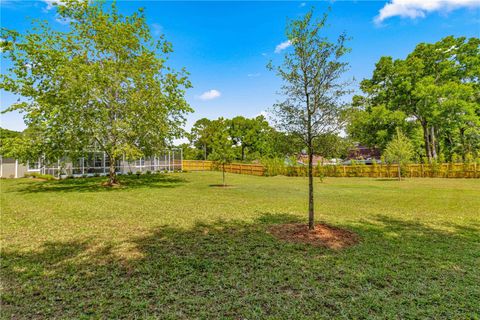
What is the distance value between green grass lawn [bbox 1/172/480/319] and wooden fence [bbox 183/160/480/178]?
1172 cm

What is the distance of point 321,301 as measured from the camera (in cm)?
296

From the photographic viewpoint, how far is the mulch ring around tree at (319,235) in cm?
506

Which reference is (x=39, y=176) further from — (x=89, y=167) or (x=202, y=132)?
(x=202, y=132)

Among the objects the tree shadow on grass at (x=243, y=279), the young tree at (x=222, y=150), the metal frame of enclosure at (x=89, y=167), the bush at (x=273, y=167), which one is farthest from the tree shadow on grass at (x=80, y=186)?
the bush at (x=273, y=167)

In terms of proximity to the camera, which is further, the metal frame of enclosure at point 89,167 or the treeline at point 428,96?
the treeline at point 428,96

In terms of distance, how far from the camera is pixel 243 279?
3541 millimetres

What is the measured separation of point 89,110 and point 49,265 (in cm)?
1161

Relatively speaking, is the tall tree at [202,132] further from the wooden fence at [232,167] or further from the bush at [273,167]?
the bush at [273,167]

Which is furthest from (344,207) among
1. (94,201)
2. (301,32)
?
(94,201)

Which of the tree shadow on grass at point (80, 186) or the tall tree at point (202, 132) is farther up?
the tall tree at point (202, 132)

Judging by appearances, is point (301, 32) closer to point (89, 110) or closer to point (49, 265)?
point (49, 265)

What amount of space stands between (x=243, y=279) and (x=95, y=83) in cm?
1385

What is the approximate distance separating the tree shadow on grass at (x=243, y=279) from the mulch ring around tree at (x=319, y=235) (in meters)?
0.24

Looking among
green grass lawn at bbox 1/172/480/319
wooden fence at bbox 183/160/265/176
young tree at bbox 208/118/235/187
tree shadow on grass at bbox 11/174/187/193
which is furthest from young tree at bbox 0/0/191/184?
wooden fence at bbox 183/160/265/176
